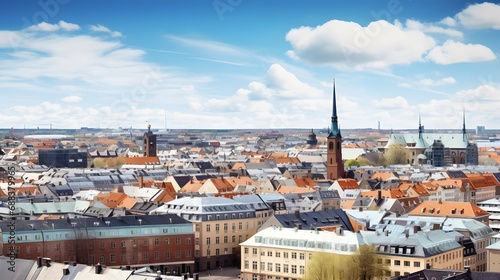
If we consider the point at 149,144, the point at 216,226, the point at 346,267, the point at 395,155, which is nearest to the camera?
the point at 346,267

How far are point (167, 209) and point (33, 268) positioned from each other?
1196 inches

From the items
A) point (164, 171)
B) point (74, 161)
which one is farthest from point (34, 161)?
point (164, 171)

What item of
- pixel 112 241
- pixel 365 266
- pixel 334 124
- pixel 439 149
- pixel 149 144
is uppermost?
pixel 334 124

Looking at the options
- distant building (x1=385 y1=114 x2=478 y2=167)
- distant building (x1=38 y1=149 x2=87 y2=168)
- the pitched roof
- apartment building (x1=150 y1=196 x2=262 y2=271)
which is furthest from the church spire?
distant building (x1=38 y1=149 x2=87 y2=168)

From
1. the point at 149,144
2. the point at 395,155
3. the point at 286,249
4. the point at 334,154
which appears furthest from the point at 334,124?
the point at 286,249

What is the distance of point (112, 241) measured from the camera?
6450 cm

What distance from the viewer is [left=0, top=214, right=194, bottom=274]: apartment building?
61.8m

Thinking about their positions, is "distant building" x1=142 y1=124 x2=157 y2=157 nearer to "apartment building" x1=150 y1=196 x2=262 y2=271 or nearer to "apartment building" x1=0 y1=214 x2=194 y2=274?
"apartment building" x1=150 y1=196 x2=262 y2=271

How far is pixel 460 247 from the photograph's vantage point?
62.0m

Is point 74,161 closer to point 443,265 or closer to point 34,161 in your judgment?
point 34,161

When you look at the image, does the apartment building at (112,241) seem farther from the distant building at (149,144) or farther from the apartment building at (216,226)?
the distant building at (149,144)

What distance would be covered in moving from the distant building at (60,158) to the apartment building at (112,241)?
98568 mm

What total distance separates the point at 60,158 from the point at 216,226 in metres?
98.7

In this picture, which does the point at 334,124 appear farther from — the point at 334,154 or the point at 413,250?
the point at 413,250
